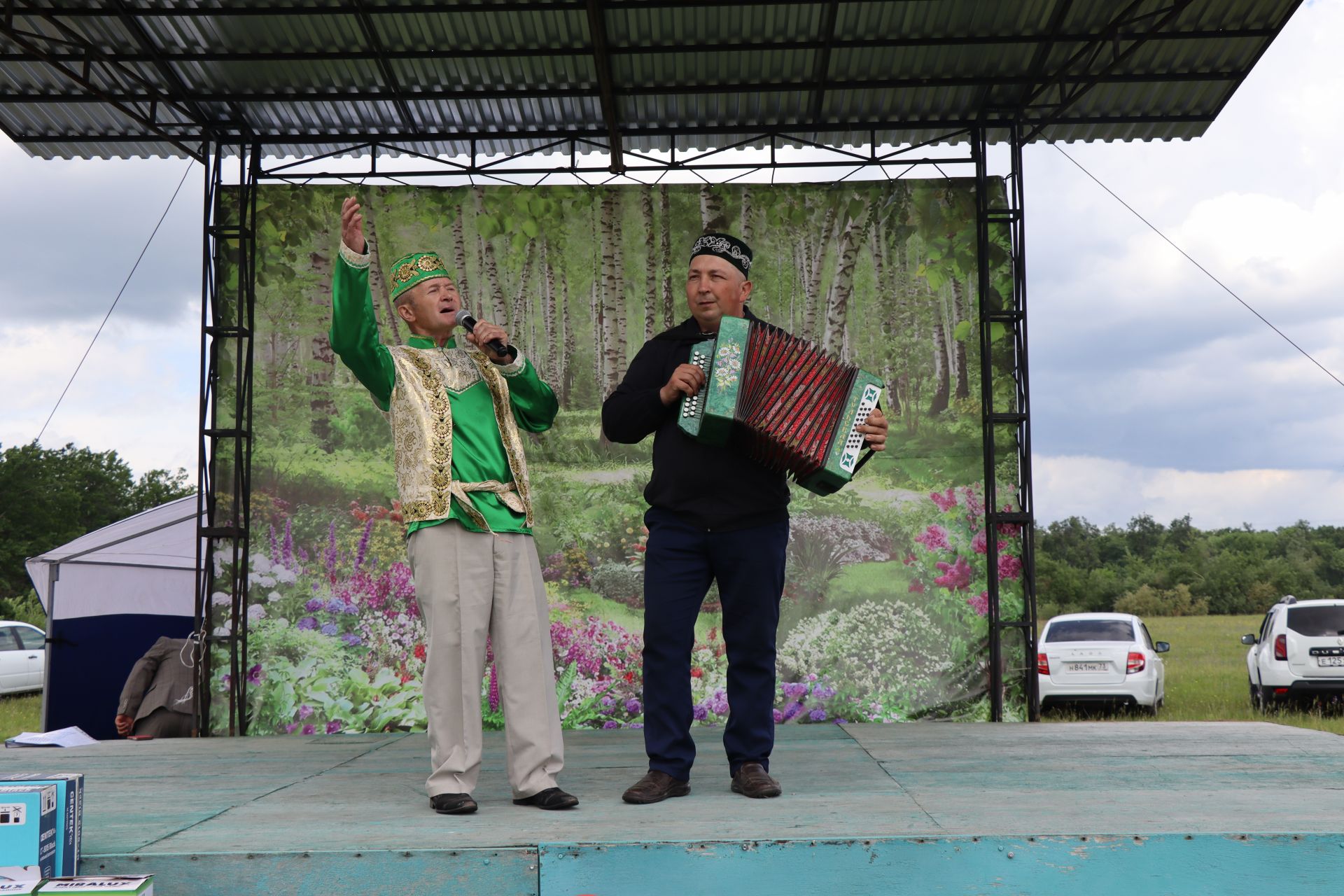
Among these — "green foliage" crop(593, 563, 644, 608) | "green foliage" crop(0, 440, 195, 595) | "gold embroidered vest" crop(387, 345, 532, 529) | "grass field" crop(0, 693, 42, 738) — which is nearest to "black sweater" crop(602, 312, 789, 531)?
"gold embroidered vest" crop(387, 345, 532, 529)

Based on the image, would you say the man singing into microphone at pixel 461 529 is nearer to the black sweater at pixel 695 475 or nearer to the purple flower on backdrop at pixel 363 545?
the black sweater at pixel 695 475

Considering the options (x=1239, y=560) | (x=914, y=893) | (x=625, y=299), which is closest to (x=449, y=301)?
(x=914, y=893)

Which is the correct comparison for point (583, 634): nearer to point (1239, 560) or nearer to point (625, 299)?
point (625, 299)

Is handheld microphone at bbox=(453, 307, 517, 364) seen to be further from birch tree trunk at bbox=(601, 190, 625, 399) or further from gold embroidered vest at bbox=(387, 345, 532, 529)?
birch tree trunk at bbox=(601, 190, 625, 399)

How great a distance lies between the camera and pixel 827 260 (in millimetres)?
7000

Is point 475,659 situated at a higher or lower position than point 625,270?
lower

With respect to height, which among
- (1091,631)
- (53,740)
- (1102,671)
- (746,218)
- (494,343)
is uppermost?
(746,218)

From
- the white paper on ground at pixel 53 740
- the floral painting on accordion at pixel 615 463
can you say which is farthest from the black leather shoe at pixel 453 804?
the floral painting on accordion at pixel 615 463

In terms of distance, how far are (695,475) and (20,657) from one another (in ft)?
58.1

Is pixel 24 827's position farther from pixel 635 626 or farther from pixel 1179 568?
pixel 1179 568

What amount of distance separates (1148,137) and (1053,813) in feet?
19.4

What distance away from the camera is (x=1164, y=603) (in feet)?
109

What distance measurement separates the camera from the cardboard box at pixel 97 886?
2240mm

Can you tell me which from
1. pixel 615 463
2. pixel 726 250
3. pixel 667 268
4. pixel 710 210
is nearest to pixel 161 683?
pixel 615 463
